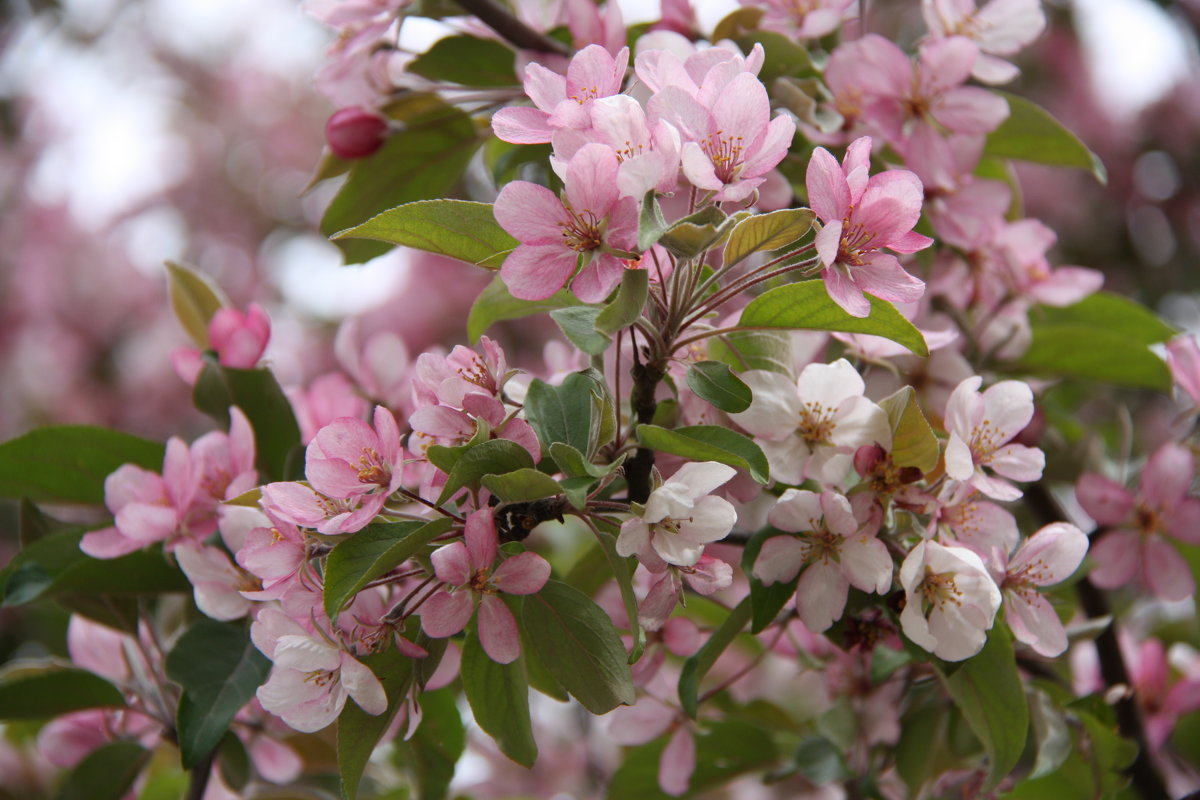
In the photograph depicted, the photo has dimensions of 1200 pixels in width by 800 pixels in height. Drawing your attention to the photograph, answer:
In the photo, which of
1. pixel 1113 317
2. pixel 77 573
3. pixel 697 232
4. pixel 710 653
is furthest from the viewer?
pixel 1113 317

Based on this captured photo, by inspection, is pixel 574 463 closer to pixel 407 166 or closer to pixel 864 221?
pixel 864 221

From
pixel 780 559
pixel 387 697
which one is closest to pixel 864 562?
pixel 780 559

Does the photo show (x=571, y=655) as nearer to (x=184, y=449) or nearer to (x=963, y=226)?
(x=184, y=449)

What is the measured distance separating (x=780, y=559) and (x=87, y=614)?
2.11ft

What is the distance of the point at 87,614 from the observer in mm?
993

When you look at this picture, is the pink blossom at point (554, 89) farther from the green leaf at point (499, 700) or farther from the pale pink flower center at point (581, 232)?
the green leaf at point (499, 700)

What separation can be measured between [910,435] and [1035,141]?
496 millimetres

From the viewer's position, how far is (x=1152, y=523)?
3.25ft

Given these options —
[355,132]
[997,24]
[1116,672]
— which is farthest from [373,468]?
[1116,672]

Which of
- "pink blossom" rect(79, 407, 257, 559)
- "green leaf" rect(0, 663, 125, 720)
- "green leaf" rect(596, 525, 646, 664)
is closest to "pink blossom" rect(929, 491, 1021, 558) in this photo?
"green leaf" rect(596, 525, 646, 664)

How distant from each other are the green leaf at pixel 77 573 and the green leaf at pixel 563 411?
1.40 ft

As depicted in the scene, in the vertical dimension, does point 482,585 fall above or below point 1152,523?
above

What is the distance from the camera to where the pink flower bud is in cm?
101

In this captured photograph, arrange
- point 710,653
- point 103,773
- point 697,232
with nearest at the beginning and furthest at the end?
point 697,232 → point 710,653 → point 103,773
